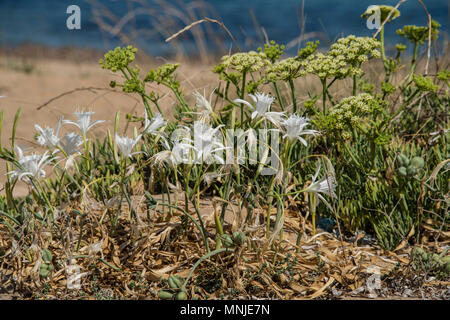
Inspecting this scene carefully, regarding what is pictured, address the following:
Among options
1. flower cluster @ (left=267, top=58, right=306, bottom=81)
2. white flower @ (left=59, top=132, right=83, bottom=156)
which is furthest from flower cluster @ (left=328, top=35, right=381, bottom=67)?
white flower @ (left=59, top=132, right=83, bottom=156)

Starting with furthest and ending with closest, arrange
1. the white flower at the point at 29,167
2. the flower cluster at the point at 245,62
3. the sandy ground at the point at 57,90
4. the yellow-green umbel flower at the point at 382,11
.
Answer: the sandy ground at the point at 57,90
the yellow-green umbel flower at the point at 382,11
the flower cluster at the point at 245,62
the white flower at the point at 29,167

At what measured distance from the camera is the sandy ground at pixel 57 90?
462 cm

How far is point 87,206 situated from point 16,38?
11.0 m

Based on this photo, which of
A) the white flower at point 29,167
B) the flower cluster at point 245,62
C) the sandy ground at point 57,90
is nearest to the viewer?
the white flower at point 29,167

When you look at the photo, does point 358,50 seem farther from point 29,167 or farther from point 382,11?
point 29,167

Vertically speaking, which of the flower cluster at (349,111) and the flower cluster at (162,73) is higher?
the flower cluster at (162,73)

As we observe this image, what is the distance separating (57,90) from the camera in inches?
270

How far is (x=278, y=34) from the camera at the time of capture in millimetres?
→ 15180

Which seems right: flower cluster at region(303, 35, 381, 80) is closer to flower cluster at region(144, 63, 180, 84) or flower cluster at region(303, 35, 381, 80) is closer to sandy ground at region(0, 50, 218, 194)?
flower cluster at region(144, 63, 180, 84)

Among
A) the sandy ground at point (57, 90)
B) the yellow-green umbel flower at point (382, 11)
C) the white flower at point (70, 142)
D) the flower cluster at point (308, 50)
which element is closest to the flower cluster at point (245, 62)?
the flower cluster at point (308, 50)

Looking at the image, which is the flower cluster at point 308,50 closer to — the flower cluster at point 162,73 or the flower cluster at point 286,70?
the flower cluster at point 286,70

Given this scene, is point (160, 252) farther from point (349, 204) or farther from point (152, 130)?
point (349, 204)

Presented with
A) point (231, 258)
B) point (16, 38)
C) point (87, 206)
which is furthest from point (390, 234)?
point (16, 38)

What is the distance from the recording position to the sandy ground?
4.62 meters
